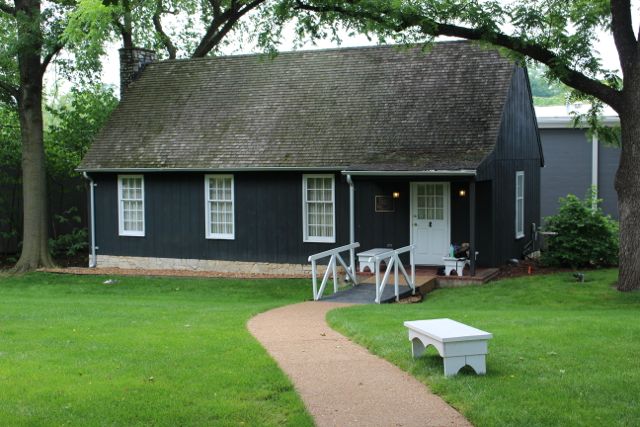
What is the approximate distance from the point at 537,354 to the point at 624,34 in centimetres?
894

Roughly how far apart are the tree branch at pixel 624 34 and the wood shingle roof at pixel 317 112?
3795 mm

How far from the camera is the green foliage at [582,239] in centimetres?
2017

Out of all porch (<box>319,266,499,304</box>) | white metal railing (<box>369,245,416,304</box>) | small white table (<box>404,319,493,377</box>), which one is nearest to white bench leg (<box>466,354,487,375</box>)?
small white table (<box>404,319,493,377</box>)

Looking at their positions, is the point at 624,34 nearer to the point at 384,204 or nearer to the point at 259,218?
the point at 384,204

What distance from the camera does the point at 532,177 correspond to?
23.5 m

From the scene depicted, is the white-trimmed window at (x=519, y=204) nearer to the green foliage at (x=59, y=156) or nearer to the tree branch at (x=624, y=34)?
the tree branch at (x=624, y=34)

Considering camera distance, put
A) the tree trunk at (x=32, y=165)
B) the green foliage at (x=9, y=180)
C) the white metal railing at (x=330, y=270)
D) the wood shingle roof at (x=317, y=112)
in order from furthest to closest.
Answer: the green foliage at (x=9, y=180) → the tree trunk at (x=32, y=165) → the wood shingle roof at (x=317, y=112) → the white metal railing at (x=330, y=270)

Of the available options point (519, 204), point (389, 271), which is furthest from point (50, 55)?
point (519, 204)

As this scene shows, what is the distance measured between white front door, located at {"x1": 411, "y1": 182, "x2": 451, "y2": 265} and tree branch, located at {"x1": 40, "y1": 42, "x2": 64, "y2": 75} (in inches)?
404

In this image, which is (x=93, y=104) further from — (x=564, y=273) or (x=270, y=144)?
(x=564, y=273)

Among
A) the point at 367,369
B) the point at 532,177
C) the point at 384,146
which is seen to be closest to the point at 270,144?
the point at 384,146

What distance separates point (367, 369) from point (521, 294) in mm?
8563

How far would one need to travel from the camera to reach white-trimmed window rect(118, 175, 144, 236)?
77.5ft

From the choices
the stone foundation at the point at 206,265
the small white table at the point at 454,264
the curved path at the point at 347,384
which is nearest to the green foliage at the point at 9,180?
the stone foundation at the point at 206,265
